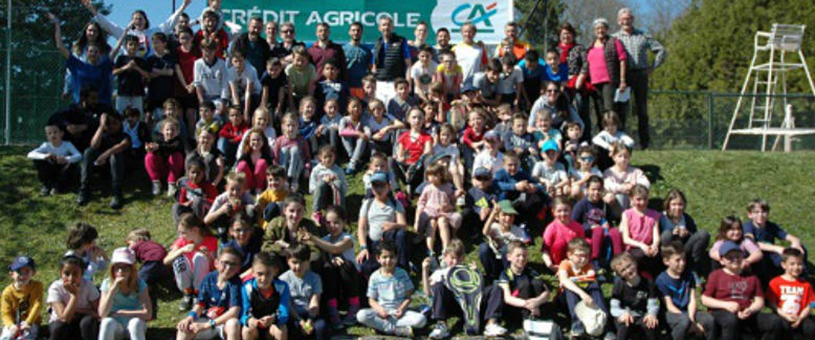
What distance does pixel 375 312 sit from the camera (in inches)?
275

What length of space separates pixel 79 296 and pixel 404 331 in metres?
2.71

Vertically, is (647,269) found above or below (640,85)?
below

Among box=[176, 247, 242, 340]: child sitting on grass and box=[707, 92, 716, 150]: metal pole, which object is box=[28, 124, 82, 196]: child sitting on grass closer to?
box=[176, 247, 242, 340]: child sitting on grass

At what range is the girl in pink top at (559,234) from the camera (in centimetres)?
761

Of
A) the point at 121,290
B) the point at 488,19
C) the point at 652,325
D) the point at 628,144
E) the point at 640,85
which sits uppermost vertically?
the point at 488,19

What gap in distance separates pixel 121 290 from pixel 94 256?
34.4 inches

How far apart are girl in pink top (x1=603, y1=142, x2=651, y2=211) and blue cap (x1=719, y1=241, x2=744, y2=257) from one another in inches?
49.0

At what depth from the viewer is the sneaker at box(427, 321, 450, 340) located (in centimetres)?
687

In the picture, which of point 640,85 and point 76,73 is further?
point 640,85

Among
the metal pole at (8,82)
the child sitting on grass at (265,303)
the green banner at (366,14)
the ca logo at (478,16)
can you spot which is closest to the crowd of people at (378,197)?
the child sitting on grass at (265,303)

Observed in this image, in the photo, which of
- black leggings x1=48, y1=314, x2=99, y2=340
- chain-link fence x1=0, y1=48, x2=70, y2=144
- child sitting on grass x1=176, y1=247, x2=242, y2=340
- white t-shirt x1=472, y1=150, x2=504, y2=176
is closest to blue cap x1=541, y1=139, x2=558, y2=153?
white t-shirt x1=472, y1=150, x2=504, y2=176

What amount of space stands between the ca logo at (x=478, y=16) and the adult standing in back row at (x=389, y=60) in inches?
95.9

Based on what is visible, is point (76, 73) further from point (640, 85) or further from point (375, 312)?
point (640, 85)

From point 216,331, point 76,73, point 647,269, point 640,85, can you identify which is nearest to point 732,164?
point 640,85
